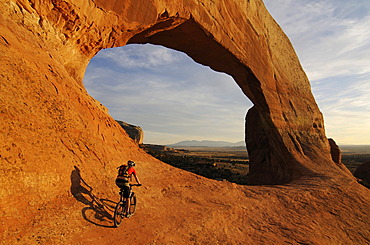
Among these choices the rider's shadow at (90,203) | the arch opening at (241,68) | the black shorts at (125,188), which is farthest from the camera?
the arch opening at (241,68)

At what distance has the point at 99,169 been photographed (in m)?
4.96

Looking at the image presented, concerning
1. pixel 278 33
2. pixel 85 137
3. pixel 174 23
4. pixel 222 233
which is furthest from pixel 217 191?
pixel 278 33

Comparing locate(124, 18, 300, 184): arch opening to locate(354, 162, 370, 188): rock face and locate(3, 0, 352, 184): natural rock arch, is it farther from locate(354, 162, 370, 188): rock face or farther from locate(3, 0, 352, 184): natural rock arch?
locate(354, 162, 370, 188): rock face

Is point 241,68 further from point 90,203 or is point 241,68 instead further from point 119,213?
point 90,203

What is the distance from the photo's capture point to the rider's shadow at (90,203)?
3992mm

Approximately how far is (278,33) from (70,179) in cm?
1512

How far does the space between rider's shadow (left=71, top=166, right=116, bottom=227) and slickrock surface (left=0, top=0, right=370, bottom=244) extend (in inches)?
0.9

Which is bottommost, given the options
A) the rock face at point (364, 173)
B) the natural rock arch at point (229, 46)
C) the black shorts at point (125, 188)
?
the rock face at point (364, 173)

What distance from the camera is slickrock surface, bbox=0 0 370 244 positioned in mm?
3500

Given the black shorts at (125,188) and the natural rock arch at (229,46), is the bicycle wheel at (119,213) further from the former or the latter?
the natural rock arch at (229,46)

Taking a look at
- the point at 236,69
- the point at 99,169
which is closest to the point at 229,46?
the point at 236,69

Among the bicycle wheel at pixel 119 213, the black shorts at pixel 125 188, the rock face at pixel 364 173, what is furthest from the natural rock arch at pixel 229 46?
the rock face at pixel 364 173

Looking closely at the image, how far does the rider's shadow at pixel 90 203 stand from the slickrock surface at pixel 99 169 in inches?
0.9

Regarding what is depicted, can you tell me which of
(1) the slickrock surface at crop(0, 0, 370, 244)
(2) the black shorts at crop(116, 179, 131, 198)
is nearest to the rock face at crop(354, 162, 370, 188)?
(1) the slickrock surface at crop(0, 0, 370, 244)
